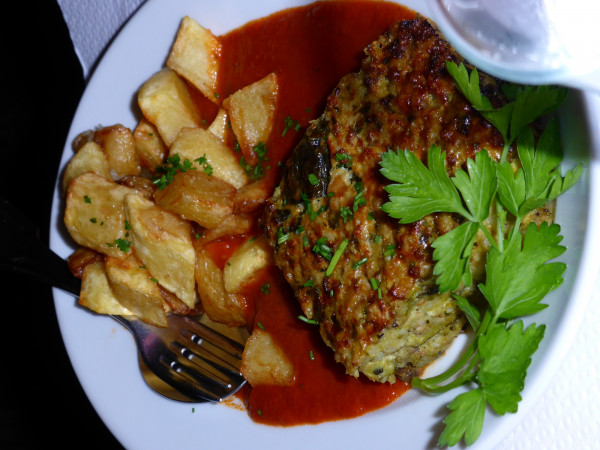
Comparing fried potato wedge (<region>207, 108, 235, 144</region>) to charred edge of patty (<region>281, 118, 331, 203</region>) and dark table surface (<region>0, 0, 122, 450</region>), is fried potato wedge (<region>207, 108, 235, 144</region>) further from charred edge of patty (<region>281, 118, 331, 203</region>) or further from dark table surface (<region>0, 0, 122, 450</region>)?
dark table surface (<region>0, 0, 122, 450</region>)

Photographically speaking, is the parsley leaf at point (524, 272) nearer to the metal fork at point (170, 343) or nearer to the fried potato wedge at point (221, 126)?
the metal fork at point (170, 343)

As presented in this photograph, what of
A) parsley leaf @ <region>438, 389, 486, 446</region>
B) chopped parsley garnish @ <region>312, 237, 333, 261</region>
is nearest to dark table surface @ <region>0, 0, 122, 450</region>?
chopped parsley garnish @ <region>312, 237, 333, 261</region>

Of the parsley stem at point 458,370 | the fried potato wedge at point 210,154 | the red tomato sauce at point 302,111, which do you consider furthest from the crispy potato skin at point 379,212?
the fried potato wedge at point 210,154

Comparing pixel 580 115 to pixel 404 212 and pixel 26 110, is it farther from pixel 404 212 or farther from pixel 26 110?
pixel 26 110

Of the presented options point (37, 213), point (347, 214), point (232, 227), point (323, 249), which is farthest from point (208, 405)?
point (37, 213)

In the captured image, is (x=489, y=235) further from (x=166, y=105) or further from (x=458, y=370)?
(x=166, y=105)

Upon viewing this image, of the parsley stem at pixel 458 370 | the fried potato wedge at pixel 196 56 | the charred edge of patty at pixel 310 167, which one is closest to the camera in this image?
the parsley stem at pixel 458 370

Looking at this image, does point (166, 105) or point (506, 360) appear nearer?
point (506, 360)
